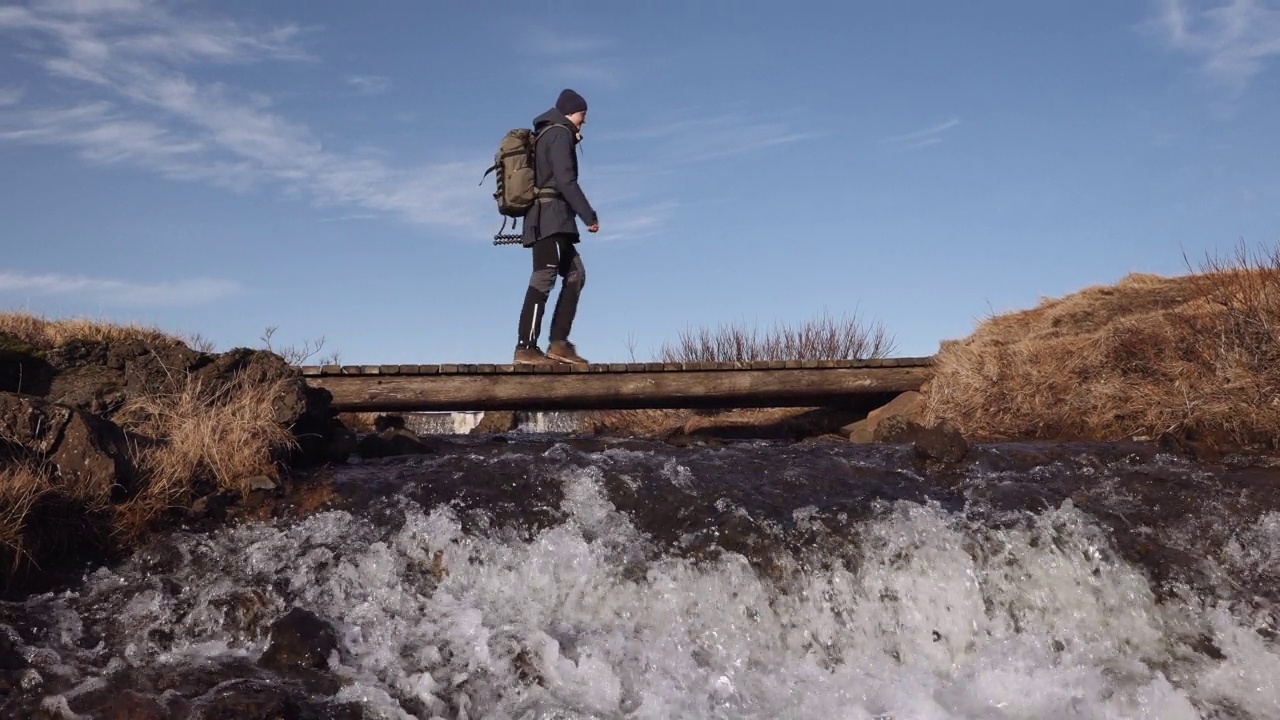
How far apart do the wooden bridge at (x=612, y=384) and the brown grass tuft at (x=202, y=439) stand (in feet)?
9.15

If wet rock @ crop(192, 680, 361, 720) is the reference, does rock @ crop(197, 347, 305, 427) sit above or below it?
above

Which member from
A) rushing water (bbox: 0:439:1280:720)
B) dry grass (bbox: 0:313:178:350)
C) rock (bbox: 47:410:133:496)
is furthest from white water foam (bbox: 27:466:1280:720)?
A: dry grass (bbox: 0:313:178:350)

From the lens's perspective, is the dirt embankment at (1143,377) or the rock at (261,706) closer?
the rock at (261,706)

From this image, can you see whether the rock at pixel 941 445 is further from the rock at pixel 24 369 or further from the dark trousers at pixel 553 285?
the rock at pixel 24 369

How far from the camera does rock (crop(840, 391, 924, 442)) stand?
11305mm

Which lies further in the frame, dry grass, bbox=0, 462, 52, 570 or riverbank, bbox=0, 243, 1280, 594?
riverbank, bbox=0, 243, 1280, 594

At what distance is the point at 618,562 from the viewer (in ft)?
19.1

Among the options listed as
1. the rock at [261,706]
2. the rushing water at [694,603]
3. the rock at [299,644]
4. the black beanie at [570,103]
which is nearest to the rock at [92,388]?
the rushing water at [694,603]

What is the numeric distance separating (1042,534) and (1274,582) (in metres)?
1.23

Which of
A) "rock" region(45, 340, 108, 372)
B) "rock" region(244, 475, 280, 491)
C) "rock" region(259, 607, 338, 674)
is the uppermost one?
"rock" region(45, 340, 108, 372)

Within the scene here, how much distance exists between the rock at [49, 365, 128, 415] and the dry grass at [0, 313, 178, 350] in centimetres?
356

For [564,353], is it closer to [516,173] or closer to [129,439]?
[516,173]

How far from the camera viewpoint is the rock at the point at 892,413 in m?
11.3

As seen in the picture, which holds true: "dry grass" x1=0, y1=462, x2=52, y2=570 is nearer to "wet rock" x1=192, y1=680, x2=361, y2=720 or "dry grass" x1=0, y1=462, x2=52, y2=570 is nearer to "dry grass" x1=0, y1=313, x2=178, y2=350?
"wet rock" x1=192, y1=680, x2=361, y2=720
